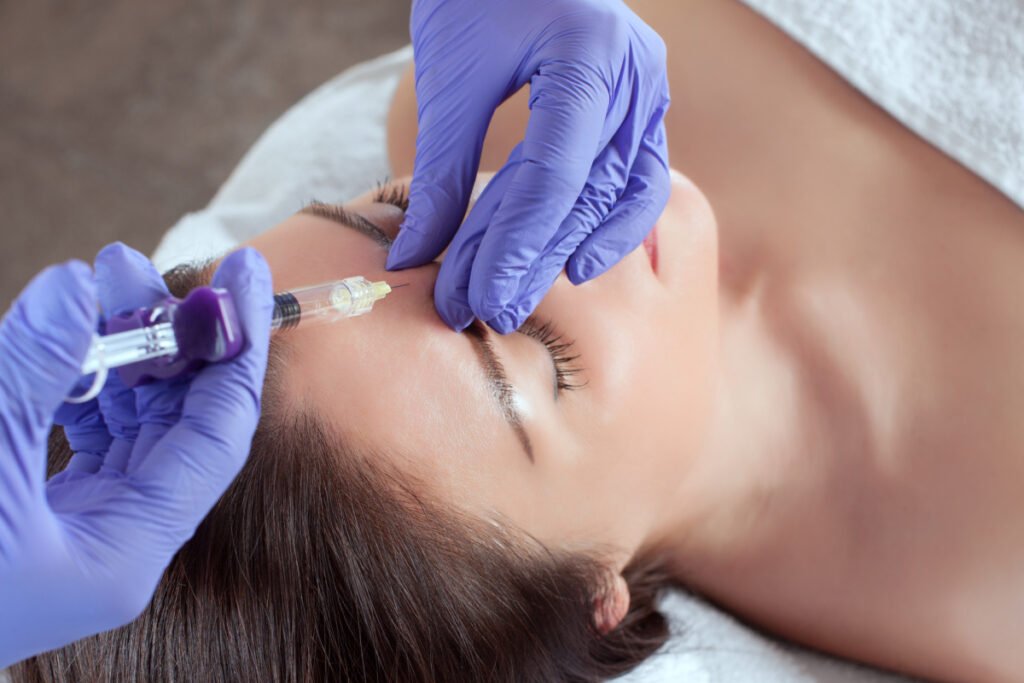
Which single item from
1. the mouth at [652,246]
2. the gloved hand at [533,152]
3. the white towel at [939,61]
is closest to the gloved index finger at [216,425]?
the gloved hand at [533,152]

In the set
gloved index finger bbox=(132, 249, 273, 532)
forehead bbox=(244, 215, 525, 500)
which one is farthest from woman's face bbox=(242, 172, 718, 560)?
gloved index finger bbox=(132, 249, 273, 532)

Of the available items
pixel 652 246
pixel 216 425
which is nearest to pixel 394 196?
pixel 652 246

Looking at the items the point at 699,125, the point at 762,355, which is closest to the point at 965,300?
the point at 762,355

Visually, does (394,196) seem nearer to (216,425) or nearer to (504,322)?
(504,322)

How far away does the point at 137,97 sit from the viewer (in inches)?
93.7

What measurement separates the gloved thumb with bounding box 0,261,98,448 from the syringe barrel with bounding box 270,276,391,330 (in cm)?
18

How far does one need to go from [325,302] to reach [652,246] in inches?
17.8

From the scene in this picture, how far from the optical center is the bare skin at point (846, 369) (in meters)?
1.18

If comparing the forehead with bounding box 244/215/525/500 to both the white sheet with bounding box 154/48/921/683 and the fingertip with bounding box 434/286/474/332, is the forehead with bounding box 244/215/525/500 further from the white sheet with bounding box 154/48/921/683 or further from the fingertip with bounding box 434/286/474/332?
the white sheet with bounding box 154/48/921/683

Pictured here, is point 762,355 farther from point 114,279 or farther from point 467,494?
point 114,279

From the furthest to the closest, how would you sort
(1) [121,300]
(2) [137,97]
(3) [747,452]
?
1. (2) [137,97]
2. (3) [747,452]
3. (1) [121,300]

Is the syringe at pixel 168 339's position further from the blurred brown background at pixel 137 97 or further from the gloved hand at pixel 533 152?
the blurred brown background at pixel 137 97

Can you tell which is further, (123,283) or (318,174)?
(318,174)

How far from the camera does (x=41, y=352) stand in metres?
0.62
